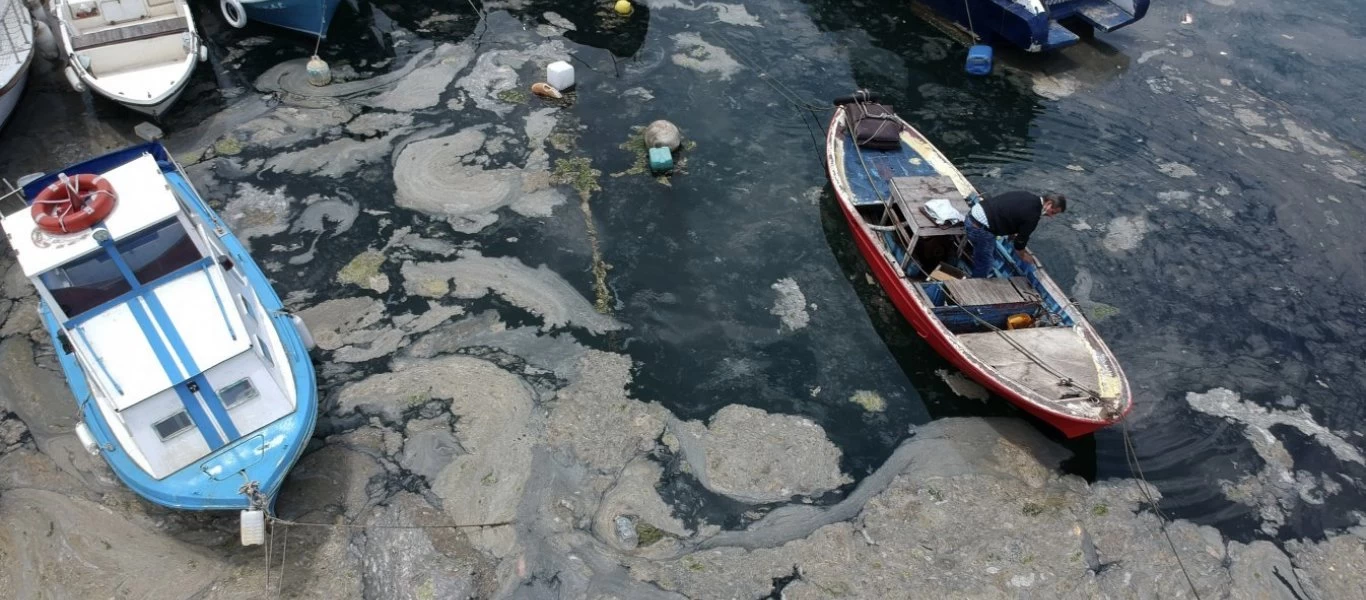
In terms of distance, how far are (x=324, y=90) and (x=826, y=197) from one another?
11.3 meters

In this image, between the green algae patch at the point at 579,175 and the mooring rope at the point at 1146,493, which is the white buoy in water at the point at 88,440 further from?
the mooring rope at the point at 1146,493

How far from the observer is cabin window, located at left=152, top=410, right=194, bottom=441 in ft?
28.5

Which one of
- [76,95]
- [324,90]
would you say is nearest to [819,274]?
[324,90]

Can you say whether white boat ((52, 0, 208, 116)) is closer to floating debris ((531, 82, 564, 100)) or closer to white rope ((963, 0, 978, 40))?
floating debris ((531, 82, 564, 100))

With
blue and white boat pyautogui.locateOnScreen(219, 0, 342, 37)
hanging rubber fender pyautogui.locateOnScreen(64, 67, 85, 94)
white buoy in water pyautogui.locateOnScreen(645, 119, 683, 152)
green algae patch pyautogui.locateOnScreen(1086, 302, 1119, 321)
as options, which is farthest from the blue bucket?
hanging rubber fender pyautogui.locateOnScreen(64, 67, 85, 94)

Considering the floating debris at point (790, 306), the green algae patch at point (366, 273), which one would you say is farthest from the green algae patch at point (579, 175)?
the floating debris at point (790, 306)

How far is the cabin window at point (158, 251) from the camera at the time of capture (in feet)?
29.4

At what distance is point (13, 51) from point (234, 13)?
14.5ft

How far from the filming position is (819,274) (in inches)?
531

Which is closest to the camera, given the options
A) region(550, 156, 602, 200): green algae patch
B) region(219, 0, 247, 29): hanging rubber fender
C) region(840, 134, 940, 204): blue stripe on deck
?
region(840, 134, 940, 204): blue stripe on deck

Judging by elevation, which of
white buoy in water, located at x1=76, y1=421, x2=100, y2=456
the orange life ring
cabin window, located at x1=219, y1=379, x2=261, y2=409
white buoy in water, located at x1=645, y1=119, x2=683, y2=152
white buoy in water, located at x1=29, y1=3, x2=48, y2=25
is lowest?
white buoy in water, located at x1=645, y1=119, x2=683, y2=152

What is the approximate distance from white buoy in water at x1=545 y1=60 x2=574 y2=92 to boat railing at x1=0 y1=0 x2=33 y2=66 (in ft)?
34.7

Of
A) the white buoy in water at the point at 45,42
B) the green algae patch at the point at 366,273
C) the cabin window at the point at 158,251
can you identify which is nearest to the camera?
the cabin window at the point at 158,251

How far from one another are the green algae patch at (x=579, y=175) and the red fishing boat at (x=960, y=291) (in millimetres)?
4639
